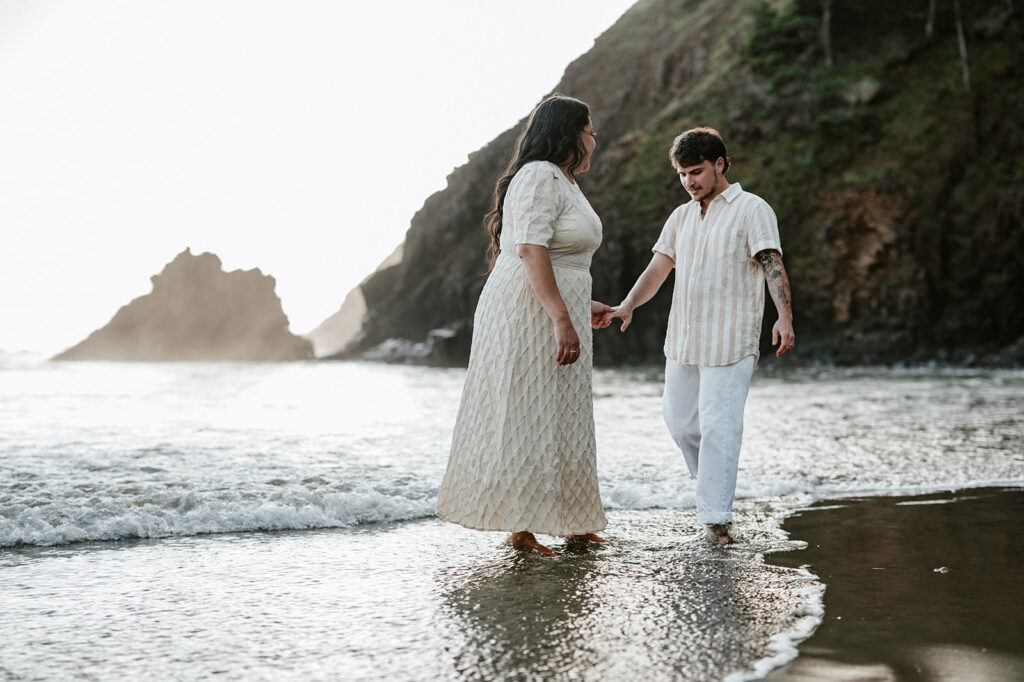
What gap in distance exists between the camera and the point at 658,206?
104 ft

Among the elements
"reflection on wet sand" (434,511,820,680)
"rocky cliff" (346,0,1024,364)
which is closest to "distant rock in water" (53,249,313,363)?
"rocky cliff" (346,0,1024,364)

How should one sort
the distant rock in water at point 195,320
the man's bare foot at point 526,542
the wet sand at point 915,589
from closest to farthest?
the wet sand at point 915,589
the man's bare foot at point 526,542
the distant rock in water at point 195,320

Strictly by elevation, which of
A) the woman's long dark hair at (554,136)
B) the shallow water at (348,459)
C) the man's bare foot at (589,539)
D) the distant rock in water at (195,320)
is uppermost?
the distant rock in water at (195,320)

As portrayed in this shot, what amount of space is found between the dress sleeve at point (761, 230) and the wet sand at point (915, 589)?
4.02ft

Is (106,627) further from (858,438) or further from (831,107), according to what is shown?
(831,107)

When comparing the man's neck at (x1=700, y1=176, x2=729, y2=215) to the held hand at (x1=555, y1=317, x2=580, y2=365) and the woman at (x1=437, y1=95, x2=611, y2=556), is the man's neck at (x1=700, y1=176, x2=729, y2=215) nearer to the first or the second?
the woman at (x1=437, y1=95, x2=611, y2=556)

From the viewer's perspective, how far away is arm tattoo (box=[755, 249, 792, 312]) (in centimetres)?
345

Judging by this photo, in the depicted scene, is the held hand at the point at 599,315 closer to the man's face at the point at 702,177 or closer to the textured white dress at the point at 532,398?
the textured white dress at the point at 532,398

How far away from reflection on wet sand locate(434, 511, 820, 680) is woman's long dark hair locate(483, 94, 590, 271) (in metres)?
1.44

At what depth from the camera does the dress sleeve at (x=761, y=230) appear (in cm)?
346

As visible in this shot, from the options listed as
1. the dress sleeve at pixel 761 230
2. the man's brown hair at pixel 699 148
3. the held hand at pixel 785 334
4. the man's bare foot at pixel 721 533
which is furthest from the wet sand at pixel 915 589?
the man's brown hair at pixel 699 148

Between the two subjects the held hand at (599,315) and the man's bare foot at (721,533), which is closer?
the man's bare foot at (721,533)

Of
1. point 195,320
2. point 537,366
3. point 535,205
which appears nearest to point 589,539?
point 537,366

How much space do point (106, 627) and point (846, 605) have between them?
7.01 feet
